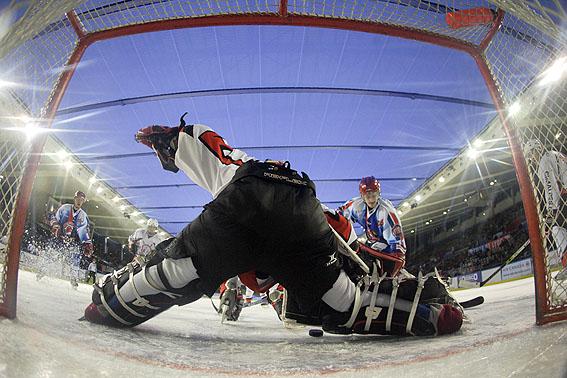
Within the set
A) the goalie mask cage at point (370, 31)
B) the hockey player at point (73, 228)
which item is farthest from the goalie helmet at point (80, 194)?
the goalie mask cage at point (370, 31)

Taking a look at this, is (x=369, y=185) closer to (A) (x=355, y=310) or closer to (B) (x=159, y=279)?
(A) (x=355, y=310)

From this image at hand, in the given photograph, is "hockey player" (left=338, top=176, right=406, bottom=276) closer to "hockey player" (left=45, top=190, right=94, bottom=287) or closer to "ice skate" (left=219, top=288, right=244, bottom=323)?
"ice skate" (left=219, top=288, right=244, bottom=323)

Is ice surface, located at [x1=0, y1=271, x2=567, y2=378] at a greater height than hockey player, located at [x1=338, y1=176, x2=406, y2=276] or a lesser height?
lesser

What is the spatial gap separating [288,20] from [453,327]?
708 mm

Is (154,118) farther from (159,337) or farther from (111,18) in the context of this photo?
(159,337)

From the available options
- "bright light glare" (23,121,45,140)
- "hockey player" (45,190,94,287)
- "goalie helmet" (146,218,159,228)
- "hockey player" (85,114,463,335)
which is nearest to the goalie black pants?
"hockey player" (85,114,463,335)

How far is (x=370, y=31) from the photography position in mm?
796

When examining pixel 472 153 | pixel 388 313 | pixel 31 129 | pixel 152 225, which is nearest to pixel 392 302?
pixel 388 313

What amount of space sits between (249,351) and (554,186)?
481mm

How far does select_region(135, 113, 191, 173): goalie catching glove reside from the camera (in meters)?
0.49

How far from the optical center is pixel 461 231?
2168mm

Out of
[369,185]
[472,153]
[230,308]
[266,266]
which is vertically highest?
[472,153]

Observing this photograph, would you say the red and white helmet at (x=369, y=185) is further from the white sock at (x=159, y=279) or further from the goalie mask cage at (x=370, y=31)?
the white sock at (x=159, y=279)

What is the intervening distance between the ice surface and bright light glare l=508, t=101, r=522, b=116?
1.33ft
